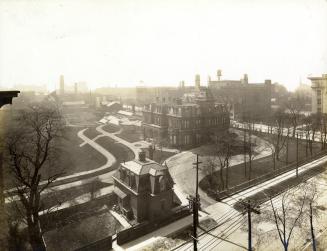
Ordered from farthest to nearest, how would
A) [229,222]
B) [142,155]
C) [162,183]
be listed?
[142,155] < [162,183] < [229,222]

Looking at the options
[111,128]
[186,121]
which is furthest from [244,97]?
[111,128]

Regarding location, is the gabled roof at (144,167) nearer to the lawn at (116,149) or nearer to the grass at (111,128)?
the lawn at (116,149)

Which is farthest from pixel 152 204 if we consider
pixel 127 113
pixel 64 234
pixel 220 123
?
pixel 127 113

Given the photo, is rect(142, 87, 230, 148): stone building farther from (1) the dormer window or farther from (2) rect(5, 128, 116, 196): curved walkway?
(1) the dormer window

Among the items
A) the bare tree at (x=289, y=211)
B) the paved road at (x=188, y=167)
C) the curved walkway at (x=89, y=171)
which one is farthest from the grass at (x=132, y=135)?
the bare tree at (x=289, y=211)

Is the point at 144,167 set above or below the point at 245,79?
below

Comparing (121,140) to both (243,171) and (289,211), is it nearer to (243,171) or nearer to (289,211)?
(243,171)
